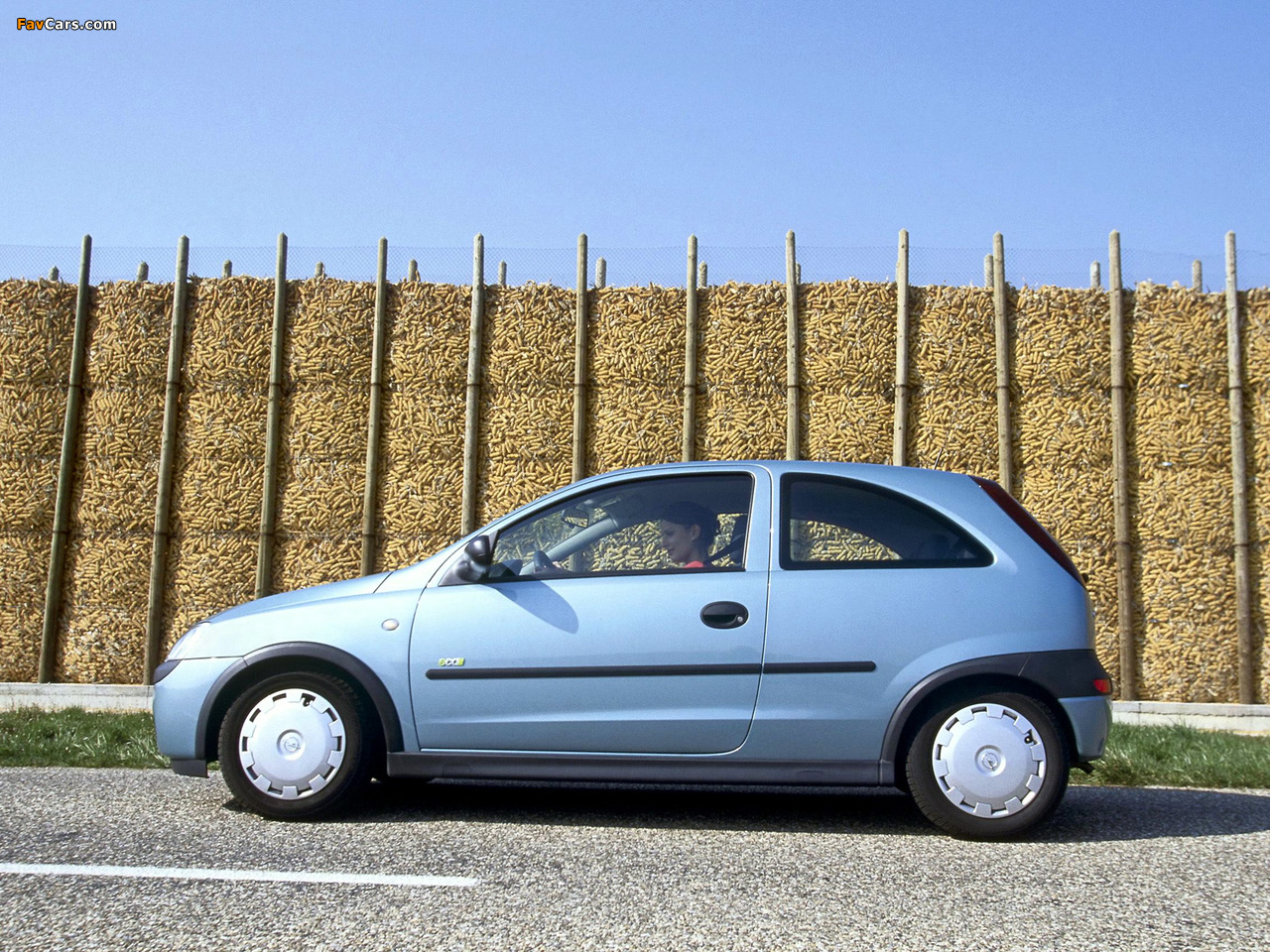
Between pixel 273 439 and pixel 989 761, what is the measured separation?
313 inches

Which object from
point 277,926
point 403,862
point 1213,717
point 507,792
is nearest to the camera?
point 277,926

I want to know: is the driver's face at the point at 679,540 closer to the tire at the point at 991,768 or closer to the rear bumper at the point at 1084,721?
the tire at the point at 991,768

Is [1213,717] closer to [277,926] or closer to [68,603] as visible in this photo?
[277,926]

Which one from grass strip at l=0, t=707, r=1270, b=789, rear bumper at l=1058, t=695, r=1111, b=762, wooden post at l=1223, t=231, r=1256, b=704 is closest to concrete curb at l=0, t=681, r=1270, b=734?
wooden post at l=1223, t=231, r=1256, b=704

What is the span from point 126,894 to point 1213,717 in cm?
→ 917

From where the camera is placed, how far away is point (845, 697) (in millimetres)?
4996

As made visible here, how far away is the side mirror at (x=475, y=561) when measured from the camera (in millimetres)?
5266

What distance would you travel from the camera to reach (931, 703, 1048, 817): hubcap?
4867 millimetres

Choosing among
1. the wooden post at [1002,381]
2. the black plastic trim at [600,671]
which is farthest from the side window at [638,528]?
the wooden post at [1002,381]

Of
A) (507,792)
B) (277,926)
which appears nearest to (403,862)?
(277,926)

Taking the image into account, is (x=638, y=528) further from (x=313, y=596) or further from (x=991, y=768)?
(x=991, y=768)

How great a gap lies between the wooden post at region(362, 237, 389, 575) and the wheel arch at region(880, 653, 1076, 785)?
6771 mm

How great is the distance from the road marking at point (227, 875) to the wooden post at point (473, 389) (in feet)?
21.6

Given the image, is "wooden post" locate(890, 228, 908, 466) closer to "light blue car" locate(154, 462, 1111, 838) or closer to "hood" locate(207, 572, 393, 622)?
"light blue car" locate(154, 462, 1111, 838)
